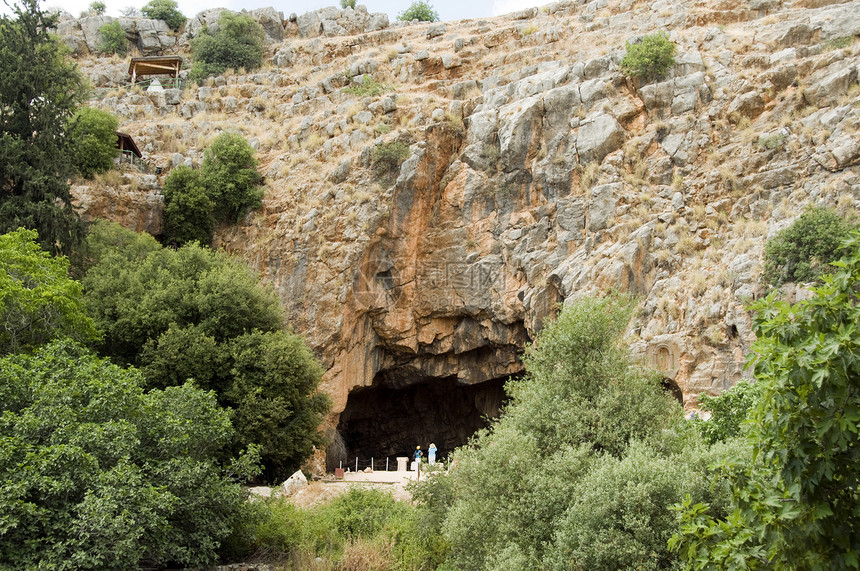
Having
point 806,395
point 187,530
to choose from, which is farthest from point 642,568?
point 187,530

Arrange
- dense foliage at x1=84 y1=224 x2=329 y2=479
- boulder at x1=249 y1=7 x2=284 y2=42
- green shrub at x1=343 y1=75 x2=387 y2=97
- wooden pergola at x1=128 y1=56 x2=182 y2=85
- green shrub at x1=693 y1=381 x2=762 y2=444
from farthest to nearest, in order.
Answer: boulder at x1=249 y1=7 x2=284 y2=42, wooden pergola at x1=128 y1=56 x2=182 y2=85, green shrub at x1=343 y1=75 x2=387 y2=97, dense foliage at x1=84 y1=224 x2=329 y2=479, green shrub at x1=693 y1=381 x2=762 y2=444

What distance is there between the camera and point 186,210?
36.0 m

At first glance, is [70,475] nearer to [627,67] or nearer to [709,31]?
[627,67]

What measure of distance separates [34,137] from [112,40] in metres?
24.7

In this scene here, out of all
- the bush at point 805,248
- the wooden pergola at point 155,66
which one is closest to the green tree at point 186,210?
the wooden pergola at point 155,66

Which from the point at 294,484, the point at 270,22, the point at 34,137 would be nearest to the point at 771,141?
the point at 294,484

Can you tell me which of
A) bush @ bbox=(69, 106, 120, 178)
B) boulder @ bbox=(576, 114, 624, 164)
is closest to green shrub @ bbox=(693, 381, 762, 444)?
boulder @ bbox=(576, 114, 624, 164)

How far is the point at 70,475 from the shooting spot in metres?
16.2

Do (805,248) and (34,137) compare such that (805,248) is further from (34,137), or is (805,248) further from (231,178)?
(34,137)

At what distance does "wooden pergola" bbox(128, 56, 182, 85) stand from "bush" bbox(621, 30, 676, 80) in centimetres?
2868

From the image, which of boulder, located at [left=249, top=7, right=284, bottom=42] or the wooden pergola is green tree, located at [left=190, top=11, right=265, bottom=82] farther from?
boulder, located at [left=249, top=7, right=284, bottom=42]

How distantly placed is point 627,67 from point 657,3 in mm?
A: 7751

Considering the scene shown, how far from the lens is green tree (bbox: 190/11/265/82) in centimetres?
4744

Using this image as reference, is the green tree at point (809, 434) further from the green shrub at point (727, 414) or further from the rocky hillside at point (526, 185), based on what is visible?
the rocky hillside at point (526, 185)
